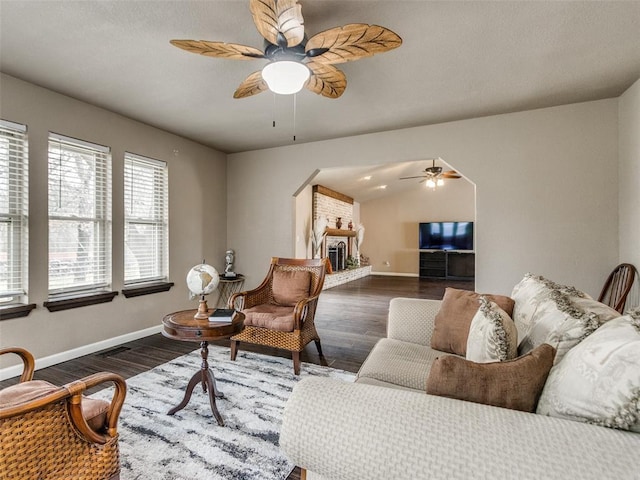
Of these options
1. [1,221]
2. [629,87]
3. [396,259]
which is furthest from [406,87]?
[396,259]

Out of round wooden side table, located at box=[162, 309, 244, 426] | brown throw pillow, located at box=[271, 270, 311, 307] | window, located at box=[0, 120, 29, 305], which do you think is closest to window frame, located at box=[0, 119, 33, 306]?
window, located at box=[0, 120, 29, 305]

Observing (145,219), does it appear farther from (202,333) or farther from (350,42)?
(350,42)

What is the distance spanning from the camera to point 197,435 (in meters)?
1.83

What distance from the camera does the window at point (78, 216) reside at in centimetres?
294

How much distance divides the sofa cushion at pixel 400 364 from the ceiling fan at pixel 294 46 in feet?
5.62

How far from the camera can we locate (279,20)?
1572mm

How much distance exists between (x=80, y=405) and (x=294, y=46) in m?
1.98

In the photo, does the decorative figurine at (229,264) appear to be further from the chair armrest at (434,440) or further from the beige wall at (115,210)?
the chair armrest at (434,440)

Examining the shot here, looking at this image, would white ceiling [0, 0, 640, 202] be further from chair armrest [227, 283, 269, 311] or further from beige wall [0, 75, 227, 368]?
chair armrest [227, 283, 269, 311]

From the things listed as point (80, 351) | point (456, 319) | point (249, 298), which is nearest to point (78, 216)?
point (80, 351)

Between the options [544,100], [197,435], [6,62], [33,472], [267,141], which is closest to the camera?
→ [33,472]

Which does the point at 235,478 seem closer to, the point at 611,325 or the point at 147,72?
the point at 611,325

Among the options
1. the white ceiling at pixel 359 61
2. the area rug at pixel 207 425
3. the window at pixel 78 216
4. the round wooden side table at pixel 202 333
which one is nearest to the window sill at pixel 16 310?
the window at pixel 78 216

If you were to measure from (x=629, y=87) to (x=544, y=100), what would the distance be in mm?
614
